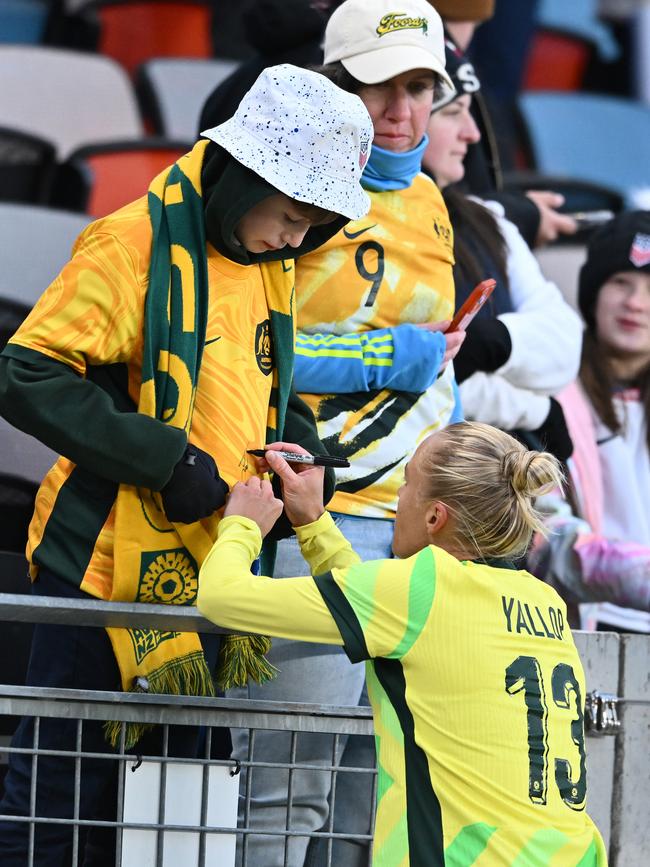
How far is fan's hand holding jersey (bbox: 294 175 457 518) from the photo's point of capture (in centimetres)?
283

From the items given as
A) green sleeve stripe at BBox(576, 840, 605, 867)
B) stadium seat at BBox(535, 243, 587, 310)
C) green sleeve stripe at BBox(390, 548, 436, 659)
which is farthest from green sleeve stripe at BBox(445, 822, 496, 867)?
stadium seat at BBox(535, 243, 587, 310)

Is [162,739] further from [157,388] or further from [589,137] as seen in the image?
[589,137]

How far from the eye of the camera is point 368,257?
292 cm

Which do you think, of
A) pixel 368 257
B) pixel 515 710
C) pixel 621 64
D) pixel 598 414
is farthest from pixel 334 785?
pixel 621 64

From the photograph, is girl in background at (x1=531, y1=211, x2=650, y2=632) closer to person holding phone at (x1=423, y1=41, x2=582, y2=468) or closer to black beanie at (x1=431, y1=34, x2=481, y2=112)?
person holding phone at (x1=423, y1=41, x2=582, y2=468)

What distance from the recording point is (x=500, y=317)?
10.9 ft

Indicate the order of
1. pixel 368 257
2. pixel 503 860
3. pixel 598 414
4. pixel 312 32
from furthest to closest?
pixel 598 414, pixel 312 32, pixel 368 257, pixel 503 860

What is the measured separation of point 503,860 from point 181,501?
71cm

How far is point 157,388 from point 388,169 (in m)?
0.77

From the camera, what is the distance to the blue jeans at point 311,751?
270cm

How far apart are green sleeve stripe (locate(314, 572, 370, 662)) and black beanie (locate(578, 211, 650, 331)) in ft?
7.18

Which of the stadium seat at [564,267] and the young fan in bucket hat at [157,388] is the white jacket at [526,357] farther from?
the stadium seat at [564,267]

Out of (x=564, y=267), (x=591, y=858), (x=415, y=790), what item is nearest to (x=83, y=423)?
(x=415, y=790)

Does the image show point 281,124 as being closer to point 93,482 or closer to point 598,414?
point 93,482
